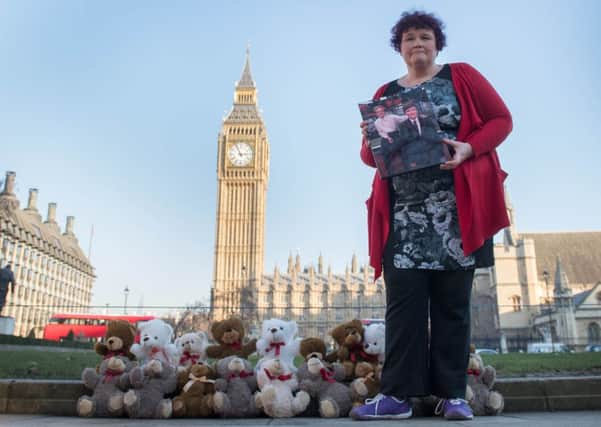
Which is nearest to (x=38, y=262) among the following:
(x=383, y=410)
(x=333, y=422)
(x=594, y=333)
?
(x=594, y=333)

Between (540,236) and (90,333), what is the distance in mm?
47562

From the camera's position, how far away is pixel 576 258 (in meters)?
51.9

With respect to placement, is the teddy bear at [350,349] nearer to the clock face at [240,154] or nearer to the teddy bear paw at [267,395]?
the teddy bear paw at [267,395]

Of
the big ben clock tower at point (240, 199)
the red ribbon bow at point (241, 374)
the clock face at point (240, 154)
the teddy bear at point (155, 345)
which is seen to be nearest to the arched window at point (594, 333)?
the big ben clock tower at point (240, 199)

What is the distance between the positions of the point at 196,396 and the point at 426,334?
57.8 inches

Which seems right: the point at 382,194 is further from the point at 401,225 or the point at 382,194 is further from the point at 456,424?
the point at 456,424

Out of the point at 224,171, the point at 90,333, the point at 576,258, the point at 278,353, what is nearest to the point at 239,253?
the point at 224,171

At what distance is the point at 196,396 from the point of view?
3064mm

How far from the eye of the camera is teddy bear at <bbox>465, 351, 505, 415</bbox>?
3.01 metres

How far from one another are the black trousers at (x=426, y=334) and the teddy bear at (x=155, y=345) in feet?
5.36

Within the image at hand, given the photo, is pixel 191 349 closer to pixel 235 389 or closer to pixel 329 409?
pixel 235 389

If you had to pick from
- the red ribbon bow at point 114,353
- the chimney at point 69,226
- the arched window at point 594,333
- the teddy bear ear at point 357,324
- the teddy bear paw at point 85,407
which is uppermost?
the chimney at point 69,226

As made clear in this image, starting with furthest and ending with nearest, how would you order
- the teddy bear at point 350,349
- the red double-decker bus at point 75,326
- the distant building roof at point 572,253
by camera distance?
the distant building roof at point 572,253, the red double-decker bus at point 75,326, the teddy bear at point 350,349

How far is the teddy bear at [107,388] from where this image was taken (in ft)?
10.0
